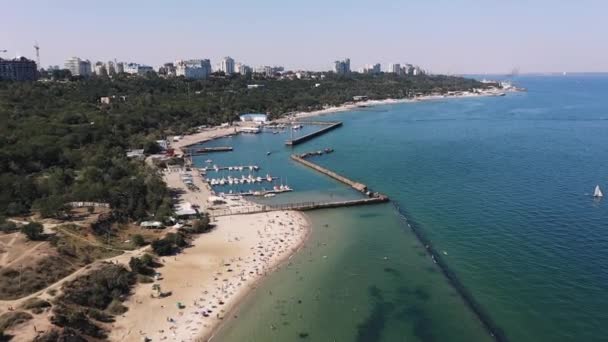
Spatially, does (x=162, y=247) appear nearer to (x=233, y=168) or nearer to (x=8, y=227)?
(x=8, y=227)

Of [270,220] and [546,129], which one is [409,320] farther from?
[546,129]

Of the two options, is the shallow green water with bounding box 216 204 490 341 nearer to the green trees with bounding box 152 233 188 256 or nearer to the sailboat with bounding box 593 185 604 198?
the green trees with bounding box 152 233 188 256

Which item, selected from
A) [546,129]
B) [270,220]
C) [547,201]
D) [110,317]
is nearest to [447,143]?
[546,129]

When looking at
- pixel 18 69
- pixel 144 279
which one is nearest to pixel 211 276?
pixel 144 279

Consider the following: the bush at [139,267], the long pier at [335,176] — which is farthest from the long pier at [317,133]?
the bush at [139,267]

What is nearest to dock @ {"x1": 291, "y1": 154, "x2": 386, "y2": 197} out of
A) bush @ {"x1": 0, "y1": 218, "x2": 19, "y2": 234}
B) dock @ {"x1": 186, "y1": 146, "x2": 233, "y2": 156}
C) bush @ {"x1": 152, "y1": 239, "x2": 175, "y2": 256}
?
dock @ {"x1": 186, "y1": 146, "x2": 233, "y2": 156}
